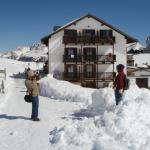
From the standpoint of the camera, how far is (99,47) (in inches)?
1966

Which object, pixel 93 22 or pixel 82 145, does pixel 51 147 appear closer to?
pixel 82 145

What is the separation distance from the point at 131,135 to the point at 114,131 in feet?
1.55

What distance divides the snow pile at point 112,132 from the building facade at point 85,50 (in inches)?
Answer: 1494

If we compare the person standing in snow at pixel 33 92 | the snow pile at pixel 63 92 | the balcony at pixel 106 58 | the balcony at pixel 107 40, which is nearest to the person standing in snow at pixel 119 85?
the person standing in snow at pixel 33 92

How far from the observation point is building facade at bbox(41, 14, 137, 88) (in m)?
48.8

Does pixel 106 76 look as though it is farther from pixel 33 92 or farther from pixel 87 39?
pixel 33 92

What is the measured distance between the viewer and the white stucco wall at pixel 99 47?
48750 millimetres

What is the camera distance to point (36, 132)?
36.0 feet

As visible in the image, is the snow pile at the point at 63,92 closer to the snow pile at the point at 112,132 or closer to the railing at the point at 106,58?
the snow pile at the point at 112,132

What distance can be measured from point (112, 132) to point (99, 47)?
135ft

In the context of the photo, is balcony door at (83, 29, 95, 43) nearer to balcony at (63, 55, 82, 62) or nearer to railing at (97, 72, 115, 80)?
balcony at (63, 55, 82, 62)

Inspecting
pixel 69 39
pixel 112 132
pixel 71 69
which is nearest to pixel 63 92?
pixel 112 132

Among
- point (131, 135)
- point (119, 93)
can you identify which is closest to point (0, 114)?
point (119, 93)

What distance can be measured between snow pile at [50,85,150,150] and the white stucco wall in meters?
38.2
